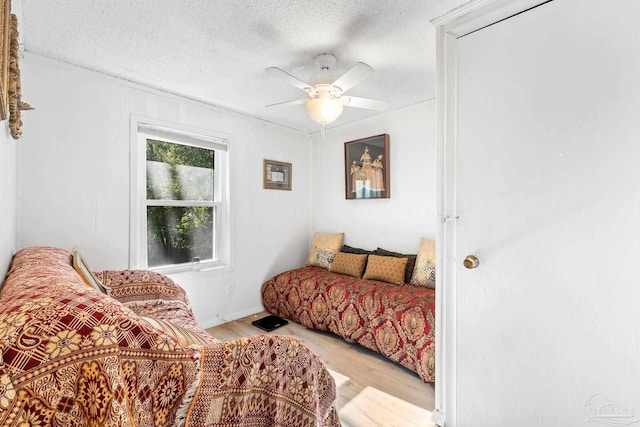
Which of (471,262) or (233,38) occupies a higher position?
(233,38)

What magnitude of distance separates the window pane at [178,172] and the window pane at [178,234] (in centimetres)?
14

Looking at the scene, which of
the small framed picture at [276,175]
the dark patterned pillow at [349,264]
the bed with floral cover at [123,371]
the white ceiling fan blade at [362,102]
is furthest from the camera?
the small framed picture at [276,175]

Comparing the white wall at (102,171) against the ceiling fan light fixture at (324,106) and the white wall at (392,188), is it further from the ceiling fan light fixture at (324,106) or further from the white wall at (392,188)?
the ceiling fan light fixture at (324,106)

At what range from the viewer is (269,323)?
3.15 meters

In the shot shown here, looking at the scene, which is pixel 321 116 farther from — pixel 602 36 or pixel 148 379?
pixel 148 379

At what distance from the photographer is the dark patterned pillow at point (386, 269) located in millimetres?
2857

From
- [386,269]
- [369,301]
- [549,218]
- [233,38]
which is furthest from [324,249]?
[549,218]

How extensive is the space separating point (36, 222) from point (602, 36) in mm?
3347

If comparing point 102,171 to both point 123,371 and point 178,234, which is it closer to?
point 178,234

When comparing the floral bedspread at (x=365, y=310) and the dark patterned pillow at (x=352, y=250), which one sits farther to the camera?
the dark patterned pillow at (x=352, y=250)

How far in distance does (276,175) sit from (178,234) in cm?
131

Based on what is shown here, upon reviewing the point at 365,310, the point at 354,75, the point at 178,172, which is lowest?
the point at 365,310

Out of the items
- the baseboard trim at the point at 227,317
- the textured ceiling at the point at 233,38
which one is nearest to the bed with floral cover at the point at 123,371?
the textured ceiling at the point at 233,38

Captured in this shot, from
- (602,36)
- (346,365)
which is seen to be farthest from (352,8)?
(346,365)
